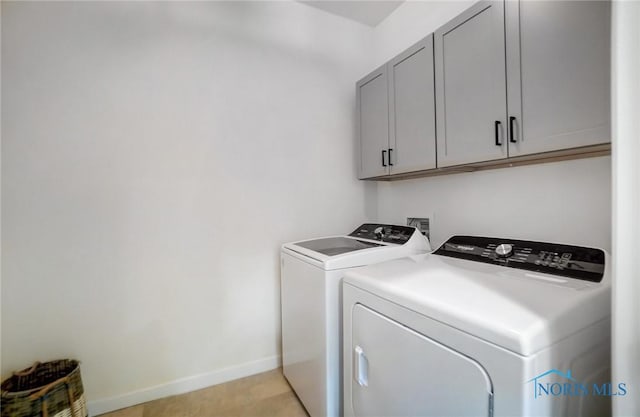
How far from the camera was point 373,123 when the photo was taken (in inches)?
78.3

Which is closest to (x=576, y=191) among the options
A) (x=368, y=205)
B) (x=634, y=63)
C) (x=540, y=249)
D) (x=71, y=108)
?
(x=540, y=249)

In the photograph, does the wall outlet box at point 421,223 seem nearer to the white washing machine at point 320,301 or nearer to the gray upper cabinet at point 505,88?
the white washing machine at point 320,301

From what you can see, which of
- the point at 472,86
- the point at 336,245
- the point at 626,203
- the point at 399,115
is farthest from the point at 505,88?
the point at 336,245

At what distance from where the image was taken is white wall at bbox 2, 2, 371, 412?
1.48 meters

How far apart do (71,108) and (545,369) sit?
2314 mm

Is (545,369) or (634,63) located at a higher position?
(634,63)

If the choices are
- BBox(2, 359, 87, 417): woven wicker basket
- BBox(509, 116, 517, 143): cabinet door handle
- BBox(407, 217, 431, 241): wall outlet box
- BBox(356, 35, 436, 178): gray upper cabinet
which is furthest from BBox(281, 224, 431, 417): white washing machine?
BBox(2, 359, 87, 417): woven wicker basket

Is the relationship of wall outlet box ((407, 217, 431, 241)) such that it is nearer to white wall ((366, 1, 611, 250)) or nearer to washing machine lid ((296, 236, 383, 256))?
white wall ((366, 1, 611, 250))

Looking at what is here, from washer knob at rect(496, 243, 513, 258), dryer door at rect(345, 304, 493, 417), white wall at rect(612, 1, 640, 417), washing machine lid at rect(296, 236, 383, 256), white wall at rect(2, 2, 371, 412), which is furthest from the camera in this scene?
washing machine lid at rect(296, 236, 383, 256)

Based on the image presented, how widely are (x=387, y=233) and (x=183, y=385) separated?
1.66 metres

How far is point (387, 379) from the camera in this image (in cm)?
101

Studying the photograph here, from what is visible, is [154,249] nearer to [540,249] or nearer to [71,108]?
[71,108]

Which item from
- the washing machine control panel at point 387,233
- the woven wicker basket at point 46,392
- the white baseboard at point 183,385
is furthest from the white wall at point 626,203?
the woven wicker basket at point 46,392

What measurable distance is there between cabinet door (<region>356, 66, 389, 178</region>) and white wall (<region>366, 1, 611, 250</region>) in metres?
0.34
